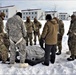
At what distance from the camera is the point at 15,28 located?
670 centimetres

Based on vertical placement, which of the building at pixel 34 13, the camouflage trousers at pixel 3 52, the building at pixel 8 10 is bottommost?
the building at pixel 34 13

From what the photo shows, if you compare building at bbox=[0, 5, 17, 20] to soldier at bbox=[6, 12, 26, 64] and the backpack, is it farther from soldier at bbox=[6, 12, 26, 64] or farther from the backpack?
soldier at bbox=[6, 12, 26, 64]

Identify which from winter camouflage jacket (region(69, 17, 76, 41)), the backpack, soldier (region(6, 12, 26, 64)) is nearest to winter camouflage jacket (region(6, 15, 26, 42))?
soldier (region(6, 12, 26, 64))

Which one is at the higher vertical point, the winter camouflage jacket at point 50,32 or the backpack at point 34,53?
the winter camouflage jacket at point 50,32

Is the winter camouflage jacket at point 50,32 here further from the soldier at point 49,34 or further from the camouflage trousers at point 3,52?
the camouflage trousers at point 3,52

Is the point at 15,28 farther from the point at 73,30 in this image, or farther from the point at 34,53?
the point at 73,30

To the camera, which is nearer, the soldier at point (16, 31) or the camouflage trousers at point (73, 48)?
the soldier at point (16, 31)

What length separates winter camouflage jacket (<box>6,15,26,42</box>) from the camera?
6676mm

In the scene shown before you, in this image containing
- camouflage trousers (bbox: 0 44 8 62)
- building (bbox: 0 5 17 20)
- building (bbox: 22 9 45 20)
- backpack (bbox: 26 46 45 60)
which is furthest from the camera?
building (bbox: 22 9 45 20)

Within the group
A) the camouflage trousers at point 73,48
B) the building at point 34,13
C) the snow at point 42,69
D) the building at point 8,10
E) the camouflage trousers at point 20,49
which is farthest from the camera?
the building at point 34,13

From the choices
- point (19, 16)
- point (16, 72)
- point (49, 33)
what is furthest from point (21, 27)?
point (16, 72)

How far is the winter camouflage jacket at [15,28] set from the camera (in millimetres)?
6676

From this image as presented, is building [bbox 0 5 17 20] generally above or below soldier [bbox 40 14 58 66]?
below

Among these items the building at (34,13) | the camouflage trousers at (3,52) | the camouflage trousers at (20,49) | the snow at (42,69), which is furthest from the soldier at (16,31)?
the building at (34,13)
